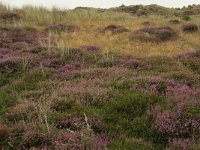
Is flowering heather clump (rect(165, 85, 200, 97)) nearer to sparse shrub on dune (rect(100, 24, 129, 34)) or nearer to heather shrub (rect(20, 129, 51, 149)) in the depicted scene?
heather shrub (rect(20, 129, 51, 149))

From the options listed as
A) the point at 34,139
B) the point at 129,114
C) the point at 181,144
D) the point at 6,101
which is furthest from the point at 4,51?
the point at 181,144

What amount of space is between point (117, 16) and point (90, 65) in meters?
16.5

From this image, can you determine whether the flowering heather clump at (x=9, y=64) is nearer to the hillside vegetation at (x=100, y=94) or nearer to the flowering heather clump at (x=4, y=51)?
the hillside vegetation at (x=100, y=94)

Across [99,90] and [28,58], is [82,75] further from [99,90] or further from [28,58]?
[28,58]

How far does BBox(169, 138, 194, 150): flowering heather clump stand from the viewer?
7273 millimetres

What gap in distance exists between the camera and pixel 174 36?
2072 centimetres

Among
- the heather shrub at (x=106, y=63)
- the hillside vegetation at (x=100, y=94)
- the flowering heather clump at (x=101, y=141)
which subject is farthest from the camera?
the heather shrub at (x=106, y=63)

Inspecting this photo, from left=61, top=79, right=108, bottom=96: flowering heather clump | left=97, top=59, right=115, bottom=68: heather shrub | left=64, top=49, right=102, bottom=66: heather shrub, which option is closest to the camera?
left=61, top=79, right=108, bottom=96: flowering heather clump

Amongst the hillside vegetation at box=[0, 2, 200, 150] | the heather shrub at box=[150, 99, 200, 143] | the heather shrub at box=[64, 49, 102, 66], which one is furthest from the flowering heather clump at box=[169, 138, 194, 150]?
the heather shrub at box=[64, 49, 102, 66]

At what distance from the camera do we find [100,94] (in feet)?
33.5

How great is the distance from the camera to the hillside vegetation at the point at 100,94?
7590 millimetres

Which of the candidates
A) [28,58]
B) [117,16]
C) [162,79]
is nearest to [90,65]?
[28,58]

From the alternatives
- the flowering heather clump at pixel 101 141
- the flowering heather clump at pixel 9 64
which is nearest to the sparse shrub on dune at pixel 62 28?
the flowering heather clump at pixel 9 64

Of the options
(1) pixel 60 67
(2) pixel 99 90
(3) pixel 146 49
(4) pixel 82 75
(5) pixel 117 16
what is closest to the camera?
(2) pixel 99 90
